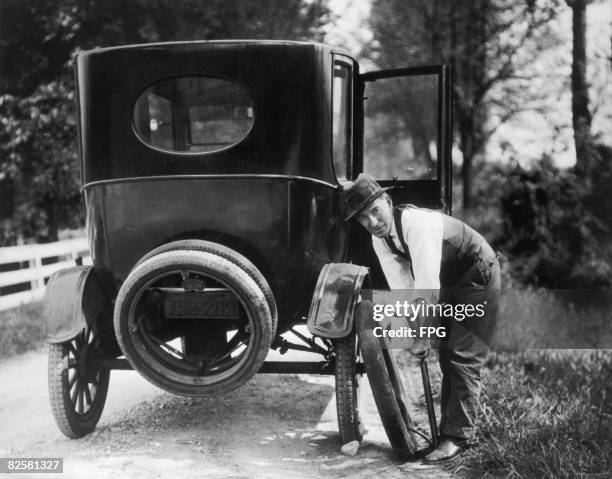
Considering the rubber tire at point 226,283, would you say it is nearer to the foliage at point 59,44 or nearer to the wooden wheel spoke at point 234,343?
the wooden wheel spoke at point 234,343

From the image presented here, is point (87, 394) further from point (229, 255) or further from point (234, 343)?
point (229, 255)

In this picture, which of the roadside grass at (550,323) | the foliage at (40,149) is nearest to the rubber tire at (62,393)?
the roadside grass at (550,323)

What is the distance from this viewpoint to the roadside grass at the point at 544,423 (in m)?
3.14

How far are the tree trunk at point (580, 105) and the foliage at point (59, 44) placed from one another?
2.72 m

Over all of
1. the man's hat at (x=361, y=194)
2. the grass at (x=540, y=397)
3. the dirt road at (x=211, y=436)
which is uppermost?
the man's hat at (x=361, y=194)

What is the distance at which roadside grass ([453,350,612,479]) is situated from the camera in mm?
3139

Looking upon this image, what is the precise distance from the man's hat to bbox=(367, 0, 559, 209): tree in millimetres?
4737

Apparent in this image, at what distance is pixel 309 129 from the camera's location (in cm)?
358

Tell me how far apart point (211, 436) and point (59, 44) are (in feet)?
23.7

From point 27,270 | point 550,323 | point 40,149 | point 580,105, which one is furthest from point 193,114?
point 40,149

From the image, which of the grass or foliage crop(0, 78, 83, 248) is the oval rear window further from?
foliage crop(0, 78, 83, 248)

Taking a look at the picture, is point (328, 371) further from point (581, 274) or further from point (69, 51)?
point (69, 51)

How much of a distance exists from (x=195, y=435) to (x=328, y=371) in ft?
2.91

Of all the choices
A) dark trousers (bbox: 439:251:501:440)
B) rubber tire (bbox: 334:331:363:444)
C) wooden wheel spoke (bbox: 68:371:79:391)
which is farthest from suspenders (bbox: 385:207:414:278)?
wooden wheel spoke (bbox: 68:371:79:391)
